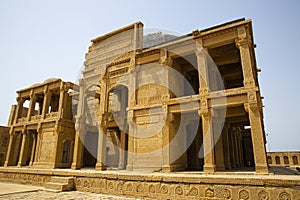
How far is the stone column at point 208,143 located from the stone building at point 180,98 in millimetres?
50

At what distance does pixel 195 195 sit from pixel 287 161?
34622 mm

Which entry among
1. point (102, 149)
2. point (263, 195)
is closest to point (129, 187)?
point (263, 195)

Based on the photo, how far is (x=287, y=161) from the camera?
1357 inches

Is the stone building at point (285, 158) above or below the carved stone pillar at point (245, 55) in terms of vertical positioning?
below

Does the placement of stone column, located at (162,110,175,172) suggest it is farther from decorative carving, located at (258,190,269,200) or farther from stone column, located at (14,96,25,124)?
stone column, located at (14,96,25,124)

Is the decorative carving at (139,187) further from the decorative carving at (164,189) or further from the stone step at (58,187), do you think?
the stone step at (58,187)

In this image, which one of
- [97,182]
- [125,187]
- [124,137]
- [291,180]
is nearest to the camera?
[291,180]

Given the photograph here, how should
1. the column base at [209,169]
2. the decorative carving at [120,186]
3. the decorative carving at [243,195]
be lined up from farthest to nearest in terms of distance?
1. the column base at [209,169]
2. the decorative carving at [120,186]
3. the decorative carving at [243,195]

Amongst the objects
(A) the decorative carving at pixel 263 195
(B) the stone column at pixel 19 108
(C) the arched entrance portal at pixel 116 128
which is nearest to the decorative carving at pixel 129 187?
(A) the decorative carving at pixel 263 195

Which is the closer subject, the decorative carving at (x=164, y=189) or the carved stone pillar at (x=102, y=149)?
the decorative carving at (x=164, y=189)

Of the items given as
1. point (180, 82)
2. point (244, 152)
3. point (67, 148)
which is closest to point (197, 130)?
point (180, 82)

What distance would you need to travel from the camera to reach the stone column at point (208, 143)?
1102cm

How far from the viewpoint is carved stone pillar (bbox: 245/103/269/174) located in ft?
31.9

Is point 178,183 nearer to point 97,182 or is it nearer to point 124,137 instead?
point 97,182
